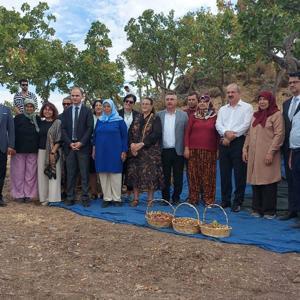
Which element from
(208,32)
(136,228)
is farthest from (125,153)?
(208,32)

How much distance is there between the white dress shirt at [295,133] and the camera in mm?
4660

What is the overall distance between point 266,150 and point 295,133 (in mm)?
576

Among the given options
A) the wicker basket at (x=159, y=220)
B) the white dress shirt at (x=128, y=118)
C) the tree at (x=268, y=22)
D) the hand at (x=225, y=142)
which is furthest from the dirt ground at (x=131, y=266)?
the tree at (x=268, y=22)

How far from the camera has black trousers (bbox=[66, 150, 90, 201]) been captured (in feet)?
19.6

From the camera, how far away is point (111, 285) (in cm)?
325

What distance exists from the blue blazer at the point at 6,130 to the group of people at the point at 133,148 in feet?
0.04

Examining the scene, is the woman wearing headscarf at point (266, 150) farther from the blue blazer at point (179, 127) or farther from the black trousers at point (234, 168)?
the blue blazer at point (179, 127)

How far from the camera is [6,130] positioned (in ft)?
19.3

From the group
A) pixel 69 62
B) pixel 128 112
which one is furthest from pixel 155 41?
pixel 128 112

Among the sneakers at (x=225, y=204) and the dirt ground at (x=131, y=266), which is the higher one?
the sneakers at (x=225, y=204)

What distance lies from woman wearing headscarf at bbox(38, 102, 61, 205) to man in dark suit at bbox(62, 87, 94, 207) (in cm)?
13

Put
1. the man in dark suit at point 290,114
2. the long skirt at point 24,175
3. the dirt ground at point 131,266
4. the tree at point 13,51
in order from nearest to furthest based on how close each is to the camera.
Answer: the dirt ground at point 131,266 < the man in dark suit at point 290,114 < the long skirt at point 24,175 < the tree at point 13,51

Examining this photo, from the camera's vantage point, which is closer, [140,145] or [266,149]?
[266,149]

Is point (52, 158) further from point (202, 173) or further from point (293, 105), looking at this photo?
point (293, 105)
